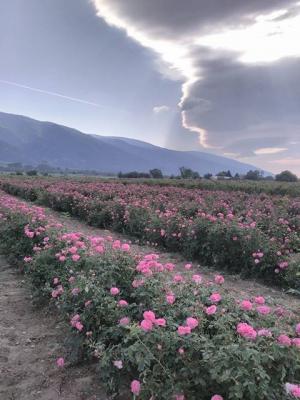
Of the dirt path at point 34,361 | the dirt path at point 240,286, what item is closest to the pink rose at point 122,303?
the dirt path at point 34,361

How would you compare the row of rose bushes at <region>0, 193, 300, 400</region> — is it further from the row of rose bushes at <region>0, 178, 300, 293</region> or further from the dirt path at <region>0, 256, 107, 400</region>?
the row of rose bushes at <region>0, 178, 300, 293</region>

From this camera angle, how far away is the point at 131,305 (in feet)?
10.6

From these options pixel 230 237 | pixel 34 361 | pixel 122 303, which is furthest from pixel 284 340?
pixel 230 237

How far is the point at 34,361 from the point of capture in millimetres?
3613

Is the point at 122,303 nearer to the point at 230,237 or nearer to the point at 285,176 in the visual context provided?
the point at 230,237

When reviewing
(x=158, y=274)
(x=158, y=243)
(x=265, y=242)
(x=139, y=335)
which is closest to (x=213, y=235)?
(x=265, y=242)

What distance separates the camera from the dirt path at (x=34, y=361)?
310 centimetres

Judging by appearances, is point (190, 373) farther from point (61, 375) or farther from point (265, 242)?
point (265, 242)

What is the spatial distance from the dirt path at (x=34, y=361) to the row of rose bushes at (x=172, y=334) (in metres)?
0.21

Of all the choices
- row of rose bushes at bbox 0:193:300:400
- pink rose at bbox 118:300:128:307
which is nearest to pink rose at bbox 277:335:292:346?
row of rose bushes at bbox 0:193:300:400

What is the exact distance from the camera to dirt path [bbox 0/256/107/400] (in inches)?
122

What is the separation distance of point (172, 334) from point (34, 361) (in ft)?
5.41

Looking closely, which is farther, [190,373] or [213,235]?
[213,235]

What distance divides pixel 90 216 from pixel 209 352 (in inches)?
411
